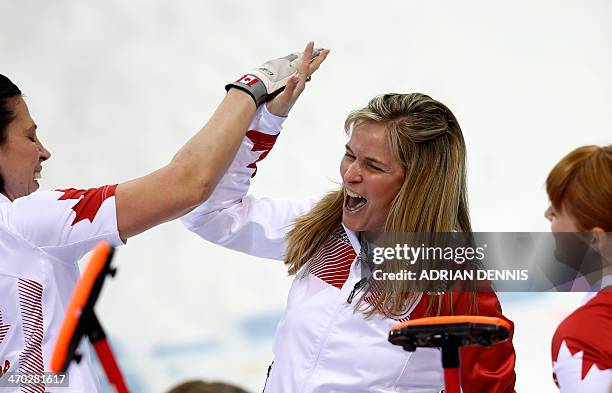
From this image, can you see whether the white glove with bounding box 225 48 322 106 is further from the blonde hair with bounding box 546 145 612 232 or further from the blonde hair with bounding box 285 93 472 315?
the blonde hair with bounding box 546 145 612 232

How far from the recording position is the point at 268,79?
2086 mm

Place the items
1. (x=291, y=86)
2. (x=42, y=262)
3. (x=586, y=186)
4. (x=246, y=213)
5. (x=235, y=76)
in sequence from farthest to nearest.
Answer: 1. (x=235, y=76)
2. (x=246, y=213)
3. (x=291, y=86)
4. (x=42, y=262)
5. (x=586, y=186)

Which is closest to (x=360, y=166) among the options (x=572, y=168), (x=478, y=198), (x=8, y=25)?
(x=572, y=168)

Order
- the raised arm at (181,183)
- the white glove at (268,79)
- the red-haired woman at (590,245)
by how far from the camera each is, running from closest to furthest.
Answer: the red-haired woman at (590,245), the raised arm at (181,183), the white glove at (268,79)

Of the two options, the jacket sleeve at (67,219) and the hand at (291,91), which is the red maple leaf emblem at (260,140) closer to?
the hand at (291,91)

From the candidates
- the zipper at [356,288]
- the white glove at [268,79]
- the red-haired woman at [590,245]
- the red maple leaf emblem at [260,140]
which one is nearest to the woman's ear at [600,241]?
the red-haired woman at [590,245]

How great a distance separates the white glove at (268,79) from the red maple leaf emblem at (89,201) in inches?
15.4

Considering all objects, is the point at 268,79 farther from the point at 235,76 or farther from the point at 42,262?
the point at 235,76

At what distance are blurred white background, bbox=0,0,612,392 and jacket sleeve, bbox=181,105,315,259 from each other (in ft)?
2.69

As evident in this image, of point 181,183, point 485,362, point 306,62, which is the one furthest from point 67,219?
point 485,362

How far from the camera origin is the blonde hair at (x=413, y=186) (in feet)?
6.56

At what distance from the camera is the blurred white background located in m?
3.02

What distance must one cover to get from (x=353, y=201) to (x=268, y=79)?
32 centimetres

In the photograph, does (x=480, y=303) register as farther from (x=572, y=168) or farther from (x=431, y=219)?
(x=572, y=168)
